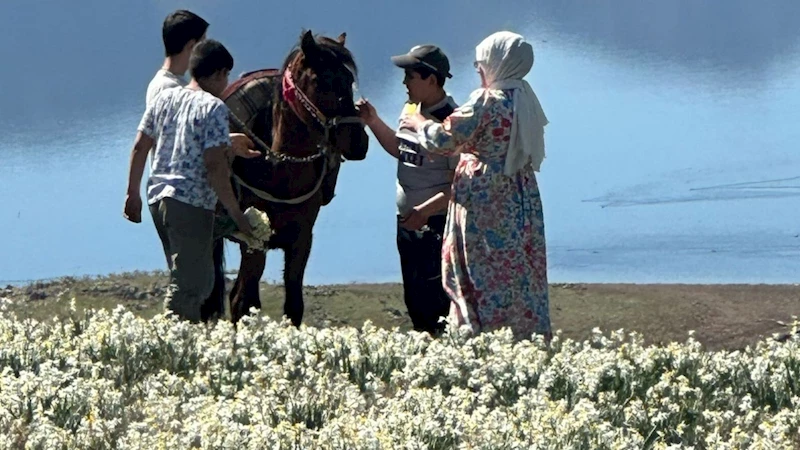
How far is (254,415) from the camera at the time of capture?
7797mm

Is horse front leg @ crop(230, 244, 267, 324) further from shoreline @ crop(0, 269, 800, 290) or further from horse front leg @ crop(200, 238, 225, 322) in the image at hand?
shoreline @ crop(0, 269, 800, 290)

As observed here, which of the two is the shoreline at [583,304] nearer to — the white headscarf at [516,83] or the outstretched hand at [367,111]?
the outstretched hand at [367,111]

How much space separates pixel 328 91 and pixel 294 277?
1.31 meters

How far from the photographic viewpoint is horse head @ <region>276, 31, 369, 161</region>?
11.3 meters

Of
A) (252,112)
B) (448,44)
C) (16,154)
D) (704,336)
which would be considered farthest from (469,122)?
(448,44)

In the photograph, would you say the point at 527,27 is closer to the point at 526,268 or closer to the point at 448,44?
the point at 448,44

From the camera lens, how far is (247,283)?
39.2ft

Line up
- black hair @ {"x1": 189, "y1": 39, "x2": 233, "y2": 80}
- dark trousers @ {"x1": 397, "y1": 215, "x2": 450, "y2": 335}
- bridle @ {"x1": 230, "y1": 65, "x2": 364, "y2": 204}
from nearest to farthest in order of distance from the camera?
black hair @ {"x1": 189, "y1": 39, "x2": 233, "y2": 80}, dark trousers @ {"x1": 397, "y1": 215, "x2": 450, "y2": 335}, bridle @ {"x1": 230, "y1": 65, "x2": 364, "y2": 204}

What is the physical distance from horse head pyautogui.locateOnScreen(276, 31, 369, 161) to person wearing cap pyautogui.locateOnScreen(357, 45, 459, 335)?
59 cm

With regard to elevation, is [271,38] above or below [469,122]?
above

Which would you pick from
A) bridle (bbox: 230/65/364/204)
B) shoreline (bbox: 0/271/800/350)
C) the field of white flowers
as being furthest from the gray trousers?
shoreline (bbox: 0/271/800/350)

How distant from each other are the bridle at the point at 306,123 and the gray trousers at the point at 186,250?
4.39 ft

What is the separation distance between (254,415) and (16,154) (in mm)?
20524

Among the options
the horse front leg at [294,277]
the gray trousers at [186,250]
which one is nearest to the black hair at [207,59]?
the gray trousers at [186,250]
